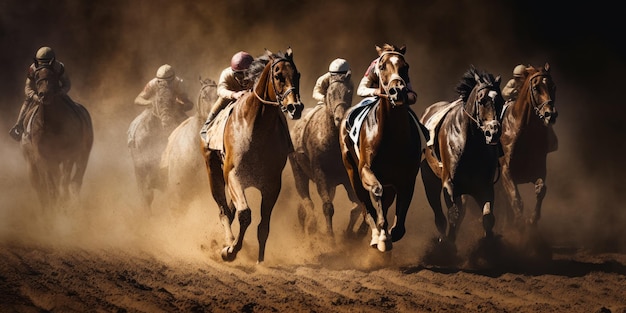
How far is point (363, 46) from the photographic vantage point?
74.1 ft

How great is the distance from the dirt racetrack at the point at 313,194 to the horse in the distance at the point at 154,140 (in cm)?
45

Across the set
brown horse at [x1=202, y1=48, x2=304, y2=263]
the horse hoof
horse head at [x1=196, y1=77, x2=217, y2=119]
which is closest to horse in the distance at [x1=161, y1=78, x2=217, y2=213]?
horse head at [x1=196, y1=77, x2=217, y2=119]

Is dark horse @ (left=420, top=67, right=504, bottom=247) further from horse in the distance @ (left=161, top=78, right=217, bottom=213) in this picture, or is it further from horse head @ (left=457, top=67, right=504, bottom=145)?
horse in the distance @ (left=161, top=78, right=217, bottom=213)

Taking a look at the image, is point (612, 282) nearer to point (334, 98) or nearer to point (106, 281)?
point (334, 98)

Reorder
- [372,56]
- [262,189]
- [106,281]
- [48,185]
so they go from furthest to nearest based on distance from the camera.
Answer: [372,56] → [48,185] → [262,189] → [106,281]

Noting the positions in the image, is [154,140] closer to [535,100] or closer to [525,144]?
[525,144]

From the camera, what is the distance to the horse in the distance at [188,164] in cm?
1477

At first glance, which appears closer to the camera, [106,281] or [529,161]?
[106,281]

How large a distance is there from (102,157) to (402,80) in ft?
36.2

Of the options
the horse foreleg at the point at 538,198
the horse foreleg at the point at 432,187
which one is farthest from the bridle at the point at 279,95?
the horse foreleg at the point at 538,198

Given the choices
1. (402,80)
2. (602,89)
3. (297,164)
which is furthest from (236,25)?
(402,80)

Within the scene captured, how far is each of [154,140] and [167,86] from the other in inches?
31.6

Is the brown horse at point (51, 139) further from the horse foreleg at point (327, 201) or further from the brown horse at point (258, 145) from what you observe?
the brown horse at point (258, 145)

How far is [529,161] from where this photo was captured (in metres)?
14.4
